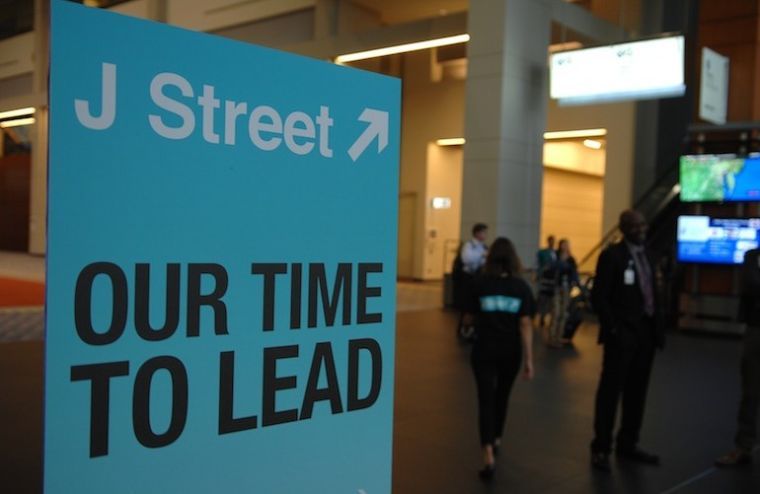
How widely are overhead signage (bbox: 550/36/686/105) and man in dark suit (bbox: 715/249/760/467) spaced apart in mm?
6599

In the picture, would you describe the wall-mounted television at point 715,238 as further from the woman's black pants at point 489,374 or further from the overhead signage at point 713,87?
the woman's black pants at point 489,374

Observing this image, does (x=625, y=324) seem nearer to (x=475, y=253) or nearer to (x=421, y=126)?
(x=475, y=253)

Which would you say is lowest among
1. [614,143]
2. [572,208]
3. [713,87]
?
[572,208]

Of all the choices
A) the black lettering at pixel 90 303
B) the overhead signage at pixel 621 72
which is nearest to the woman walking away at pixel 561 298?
the overhead signage at pixel 621 72

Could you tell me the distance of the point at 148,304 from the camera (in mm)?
1159

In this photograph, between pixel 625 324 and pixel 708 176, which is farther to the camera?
pixel 708 176

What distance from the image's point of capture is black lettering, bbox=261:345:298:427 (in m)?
1.29

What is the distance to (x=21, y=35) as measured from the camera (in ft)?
7.00

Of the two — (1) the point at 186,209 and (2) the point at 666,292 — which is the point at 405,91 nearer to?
(2) the point at 666,292

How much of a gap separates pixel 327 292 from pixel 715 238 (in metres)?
12.2

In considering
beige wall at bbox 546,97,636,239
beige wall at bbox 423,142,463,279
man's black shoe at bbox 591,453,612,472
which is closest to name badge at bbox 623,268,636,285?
man's black shoe at bbox 591,453,612,472

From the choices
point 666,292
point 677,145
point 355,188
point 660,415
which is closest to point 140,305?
point 355,188

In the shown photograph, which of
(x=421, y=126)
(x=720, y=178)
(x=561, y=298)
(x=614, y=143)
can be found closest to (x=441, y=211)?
(x=421, y=126)

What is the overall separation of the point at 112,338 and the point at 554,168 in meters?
22.4
